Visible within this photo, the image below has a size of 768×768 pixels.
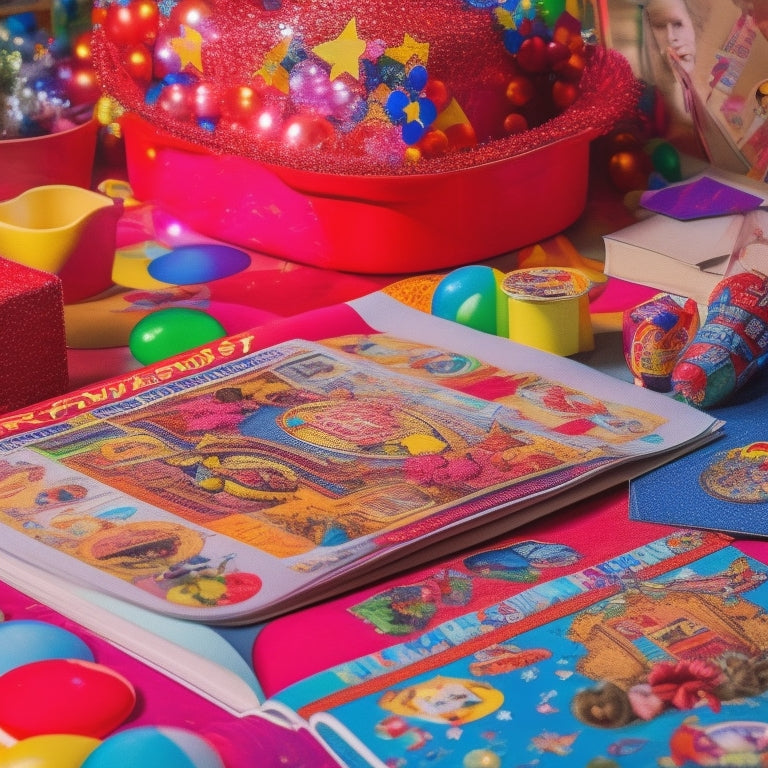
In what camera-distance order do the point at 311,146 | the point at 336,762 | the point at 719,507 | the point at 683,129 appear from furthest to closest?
the point at 683,129 < the point at 311,146 < the point at 719,507 < the point at 336,762

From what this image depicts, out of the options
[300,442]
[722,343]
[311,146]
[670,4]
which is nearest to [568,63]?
[670,4]

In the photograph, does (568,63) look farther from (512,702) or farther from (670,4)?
(512,702)

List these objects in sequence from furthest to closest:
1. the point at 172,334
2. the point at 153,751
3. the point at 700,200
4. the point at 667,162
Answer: the point at 667,162 < the point at 700,200 < the point at 172,334 < the point at 153,751

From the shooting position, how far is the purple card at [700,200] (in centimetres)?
98

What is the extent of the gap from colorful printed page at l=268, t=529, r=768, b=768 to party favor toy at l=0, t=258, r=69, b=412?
33 centimetres

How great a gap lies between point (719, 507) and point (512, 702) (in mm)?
185

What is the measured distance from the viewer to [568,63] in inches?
40.4

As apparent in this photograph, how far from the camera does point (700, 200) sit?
1011mm

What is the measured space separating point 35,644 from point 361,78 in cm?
58

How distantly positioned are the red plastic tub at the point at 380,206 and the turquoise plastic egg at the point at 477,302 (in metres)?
0.12

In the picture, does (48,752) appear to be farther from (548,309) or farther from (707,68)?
(707,68)

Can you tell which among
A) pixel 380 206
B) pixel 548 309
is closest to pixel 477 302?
pixel 548 309

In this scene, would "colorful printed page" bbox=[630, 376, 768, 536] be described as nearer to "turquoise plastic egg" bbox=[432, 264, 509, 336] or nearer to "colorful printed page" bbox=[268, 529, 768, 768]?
"colorful printed page" bbox=[268, 529, 768, 768]

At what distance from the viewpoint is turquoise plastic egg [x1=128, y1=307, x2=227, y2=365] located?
2.56 feet
